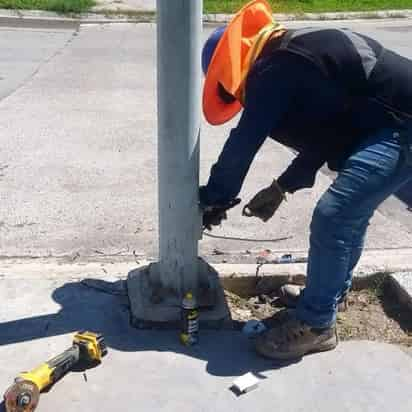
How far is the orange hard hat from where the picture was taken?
288 centimetres

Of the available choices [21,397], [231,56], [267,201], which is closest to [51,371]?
[21,397]

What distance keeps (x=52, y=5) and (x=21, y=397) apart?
11696mm

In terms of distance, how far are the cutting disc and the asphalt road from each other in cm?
143

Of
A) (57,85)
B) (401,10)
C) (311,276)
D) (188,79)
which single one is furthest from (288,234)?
(401,10)


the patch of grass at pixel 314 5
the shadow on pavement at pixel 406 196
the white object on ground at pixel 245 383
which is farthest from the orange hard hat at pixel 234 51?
the patch of grass at pixel 314 5

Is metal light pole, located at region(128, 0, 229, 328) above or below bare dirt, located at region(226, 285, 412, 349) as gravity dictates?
above

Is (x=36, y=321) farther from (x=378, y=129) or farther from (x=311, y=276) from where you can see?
(x=378, y=129)

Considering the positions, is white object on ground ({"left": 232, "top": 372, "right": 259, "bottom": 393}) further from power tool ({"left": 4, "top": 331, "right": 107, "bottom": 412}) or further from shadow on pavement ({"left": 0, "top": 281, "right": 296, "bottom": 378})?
power tool ({"left": 4, "top": 331, "right": 107, "bottom": 412})

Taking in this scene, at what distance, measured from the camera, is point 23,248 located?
412 centimetres

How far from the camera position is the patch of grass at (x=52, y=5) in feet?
43.3

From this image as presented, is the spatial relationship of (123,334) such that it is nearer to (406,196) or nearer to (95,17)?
(406,196)

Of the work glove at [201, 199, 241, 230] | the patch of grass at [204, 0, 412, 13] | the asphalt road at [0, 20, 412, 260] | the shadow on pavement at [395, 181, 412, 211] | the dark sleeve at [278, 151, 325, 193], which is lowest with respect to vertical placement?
the patch of grass at [204, 0, 412, 13]

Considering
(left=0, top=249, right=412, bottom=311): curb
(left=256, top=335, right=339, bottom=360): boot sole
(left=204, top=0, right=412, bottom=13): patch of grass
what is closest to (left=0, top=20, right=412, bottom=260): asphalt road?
(left=0, top=249, right=412, bottom=311): curb

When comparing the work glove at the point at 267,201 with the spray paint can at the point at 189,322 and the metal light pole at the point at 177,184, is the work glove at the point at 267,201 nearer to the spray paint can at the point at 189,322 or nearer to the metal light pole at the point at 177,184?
the metal light pole at the point at 177,184
